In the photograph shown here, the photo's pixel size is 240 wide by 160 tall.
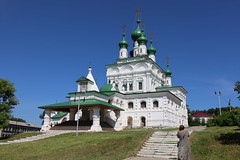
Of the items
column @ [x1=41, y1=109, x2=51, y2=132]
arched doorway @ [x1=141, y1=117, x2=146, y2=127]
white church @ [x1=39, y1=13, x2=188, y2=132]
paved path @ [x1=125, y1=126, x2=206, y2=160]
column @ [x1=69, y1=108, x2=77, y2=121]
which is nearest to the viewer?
paved path @ [x1=125, y1=126, x2=206, y2=160]

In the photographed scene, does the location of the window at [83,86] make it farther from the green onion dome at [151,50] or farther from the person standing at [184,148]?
the person standing at [184,148]

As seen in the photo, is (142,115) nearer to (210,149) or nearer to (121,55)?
(121,55)

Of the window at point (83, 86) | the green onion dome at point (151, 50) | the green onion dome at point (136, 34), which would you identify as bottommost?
the window at point (83, 86)

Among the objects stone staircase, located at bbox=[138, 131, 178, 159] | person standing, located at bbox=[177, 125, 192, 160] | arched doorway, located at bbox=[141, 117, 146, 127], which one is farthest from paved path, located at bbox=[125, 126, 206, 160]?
arched doorway, located at bbox=[141, 117, 146, 127]

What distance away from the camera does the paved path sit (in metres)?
11.7

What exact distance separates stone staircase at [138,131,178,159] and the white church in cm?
1406

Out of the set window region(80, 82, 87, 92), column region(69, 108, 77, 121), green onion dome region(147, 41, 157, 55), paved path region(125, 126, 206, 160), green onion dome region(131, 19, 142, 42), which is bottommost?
paved path region(125, 126, 206, 160)

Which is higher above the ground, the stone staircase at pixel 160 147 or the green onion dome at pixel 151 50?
the green onion dome at pixel 151 50

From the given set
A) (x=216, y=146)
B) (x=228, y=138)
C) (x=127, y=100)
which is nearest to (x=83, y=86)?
(x=127, y=100)

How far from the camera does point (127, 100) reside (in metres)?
41.0

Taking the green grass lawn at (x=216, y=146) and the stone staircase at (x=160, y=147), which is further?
the stone staircase at (x=160, y=147)

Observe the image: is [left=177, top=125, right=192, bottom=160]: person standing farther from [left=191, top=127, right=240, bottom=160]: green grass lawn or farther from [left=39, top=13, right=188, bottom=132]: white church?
[left=39, top=13, right=188, bottom=132]: white church

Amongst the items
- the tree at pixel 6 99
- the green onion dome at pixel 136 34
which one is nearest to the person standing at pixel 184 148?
the tree at pixel 6 99

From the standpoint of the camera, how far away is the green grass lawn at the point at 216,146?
35.8 feet
